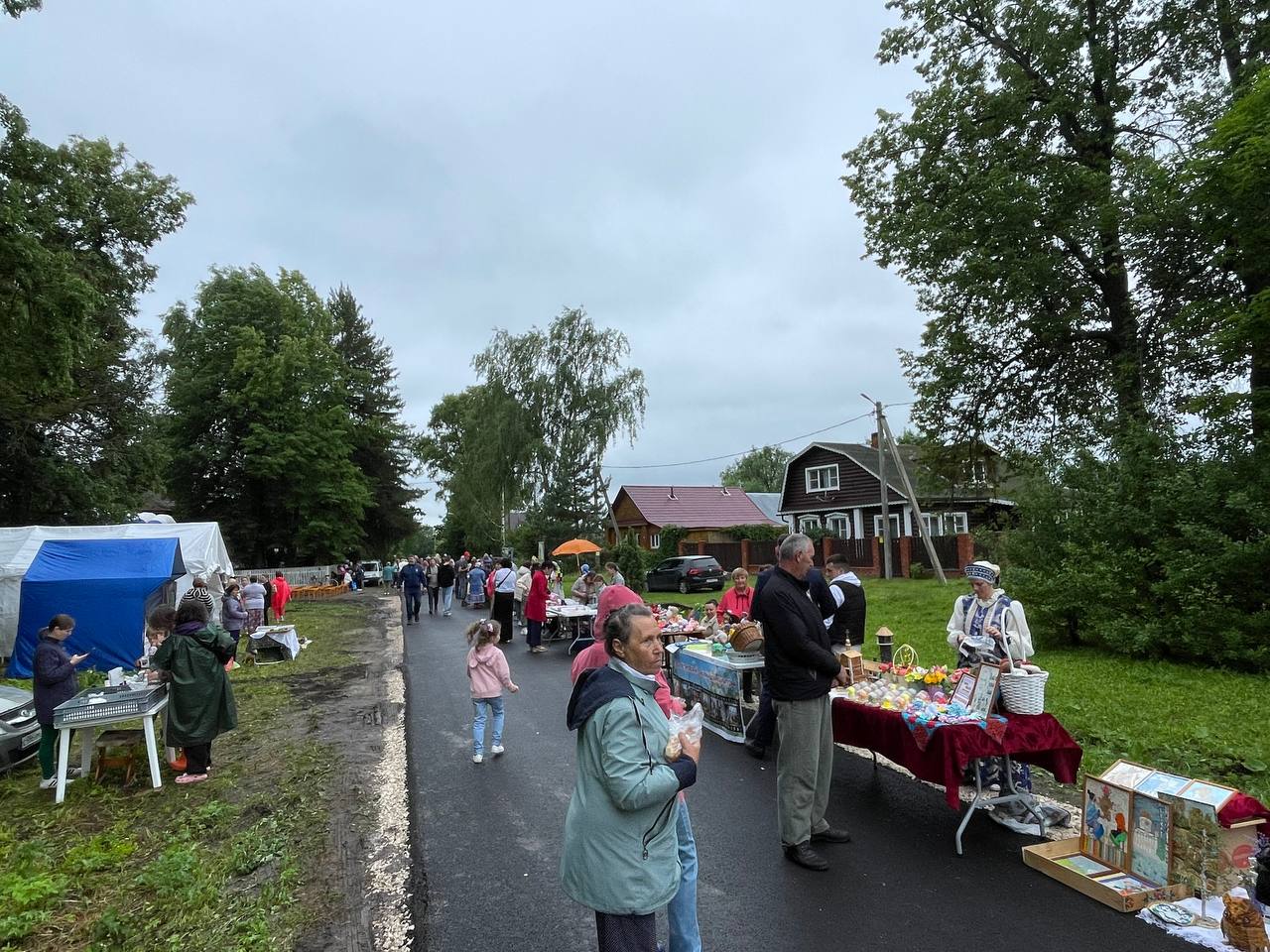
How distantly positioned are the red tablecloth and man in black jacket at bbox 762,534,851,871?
2.24 feet

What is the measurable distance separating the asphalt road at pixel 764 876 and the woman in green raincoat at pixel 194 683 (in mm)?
1969

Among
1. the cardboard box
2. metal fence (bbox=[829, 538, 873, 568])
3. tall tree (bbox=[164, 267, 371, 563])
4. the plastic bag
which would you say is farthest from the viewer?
tall tree (bbox=[164, 267, 371, 563])

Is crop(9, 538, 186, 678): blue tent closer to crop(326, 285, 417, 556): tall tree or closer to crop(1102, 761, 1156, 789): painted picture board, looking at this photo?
crop(1102, 761, 1156, 789): painted picture board

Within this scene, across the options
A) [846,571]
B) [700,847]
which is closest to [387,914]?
[700,847]

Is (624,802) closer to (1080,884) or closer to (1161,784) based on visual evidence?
(1080,884)

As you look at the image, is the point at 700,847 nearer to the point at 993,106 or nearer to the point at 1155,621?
the point at 1155,621

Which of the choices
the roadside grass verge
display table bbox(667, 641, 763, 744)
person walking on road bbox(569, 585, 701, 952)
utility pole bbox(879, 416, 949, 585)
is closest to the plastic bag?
person walking on road bbox(569, 585, 701, 952)

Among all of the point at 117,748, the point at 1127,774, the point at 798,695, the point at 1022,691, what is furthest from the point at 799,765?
the point at 117,748

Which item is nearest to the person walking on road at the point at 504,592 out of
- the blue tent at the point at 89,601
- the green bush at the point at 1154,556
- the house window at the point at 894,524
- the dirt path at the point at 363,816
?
the dirt path at the point at 363,816

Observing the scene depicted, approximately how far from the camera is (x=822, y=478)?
124 feet

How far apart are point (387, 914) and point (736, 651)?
4136 mm

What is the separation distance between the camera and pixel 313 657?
14.9m

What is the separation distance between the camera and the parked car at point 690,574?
2786 cm

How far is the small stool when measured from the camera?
7172 mm
